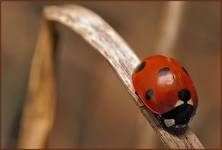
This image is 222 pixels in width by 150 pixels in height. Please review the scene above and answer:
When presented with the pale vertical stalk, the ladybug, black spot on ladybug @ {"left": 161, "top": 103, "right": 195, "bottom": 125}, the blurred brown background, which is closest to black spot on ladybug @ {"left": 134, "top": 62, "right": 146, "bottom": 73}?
the ladybug

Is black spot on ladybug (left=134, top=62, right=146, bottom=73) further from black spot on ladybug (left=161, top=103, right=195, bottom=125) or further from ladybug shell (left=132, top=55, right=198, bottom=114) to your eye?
black spot on ladybug (left=161, top=103, right=195, bottom=125)

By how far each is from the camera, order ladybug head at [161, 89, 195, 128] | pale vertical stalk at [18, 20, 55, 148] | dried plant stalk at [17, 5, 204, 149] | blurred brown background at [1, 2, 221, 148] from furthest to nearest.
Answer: blurred brown background at [1, 2, 221, 148] → pale vertical stalk at [18, 20, 55, 148] → ladybug head at [161, 89, 195, 128] → dried plant stalk at [17, 5, 204, 149]

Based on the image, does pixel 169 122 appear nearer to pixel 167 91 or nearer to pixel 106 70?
pixel 167 91

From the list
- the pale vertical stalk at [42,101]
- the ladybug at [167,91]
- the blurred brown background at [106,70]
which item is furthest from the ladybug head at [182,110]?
the blurred brown background at [106,70]

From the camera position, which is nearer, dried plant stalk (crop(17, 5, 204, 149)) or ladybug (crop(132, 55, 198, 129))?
dried plant stalk (crop(17, 5, 204, 149))

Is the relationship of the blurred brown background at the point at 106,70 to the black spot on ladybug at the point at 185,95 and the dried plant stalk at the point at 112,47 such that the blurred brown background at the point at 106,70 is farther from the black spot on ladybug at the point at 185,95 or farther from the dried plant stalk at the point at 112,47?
the black spot on ladybug at the point at 185,95

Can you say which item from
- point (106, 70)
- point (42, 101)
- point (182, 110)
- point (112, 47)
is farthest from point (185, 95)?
point (106, 70)

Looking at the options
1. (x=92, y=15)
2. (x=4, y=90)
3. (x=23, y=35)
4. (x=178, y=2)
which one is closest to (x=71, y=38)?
(x=23, y=35)
